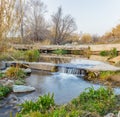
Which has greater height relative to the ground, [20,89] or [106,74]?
[106,74]

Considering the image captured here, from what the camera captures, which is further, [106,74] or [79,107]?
[106,74]

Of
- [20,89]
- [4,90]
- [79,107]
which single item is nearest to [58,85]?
[20,89]

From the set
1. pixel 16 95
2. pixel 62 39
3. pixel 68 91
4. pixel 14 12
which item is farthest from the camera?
pixel 62 39

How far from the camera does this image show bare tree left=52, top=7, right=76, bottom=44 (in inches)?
1652

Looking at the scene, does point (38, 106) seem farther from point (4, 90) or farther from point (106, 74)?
point (106, 74)

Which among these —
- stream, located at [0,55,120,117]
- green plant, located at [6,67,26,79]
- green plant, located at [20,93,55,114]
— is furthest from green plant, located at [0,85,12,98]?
green plant, located at [6,67,26,79]

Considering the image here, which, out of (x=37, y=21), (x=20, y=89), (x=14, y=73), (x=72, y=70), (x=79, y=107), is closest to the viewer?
(x=79, y=107)

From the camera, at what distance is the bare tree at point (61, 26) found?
42.0 metres

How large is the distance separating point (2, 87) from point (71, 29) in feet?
114

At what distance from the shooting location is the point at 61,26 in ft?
139

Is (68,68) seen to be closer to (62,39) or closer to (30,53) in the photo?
(30,53)

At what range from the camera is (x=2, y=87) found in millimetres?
9461

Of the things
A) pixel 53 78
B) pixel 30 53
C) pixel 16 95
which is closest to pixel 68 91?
pixel 16 95

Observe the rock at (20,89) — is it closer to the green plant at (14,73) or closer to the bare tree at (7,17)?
the green plant at (14,73)
